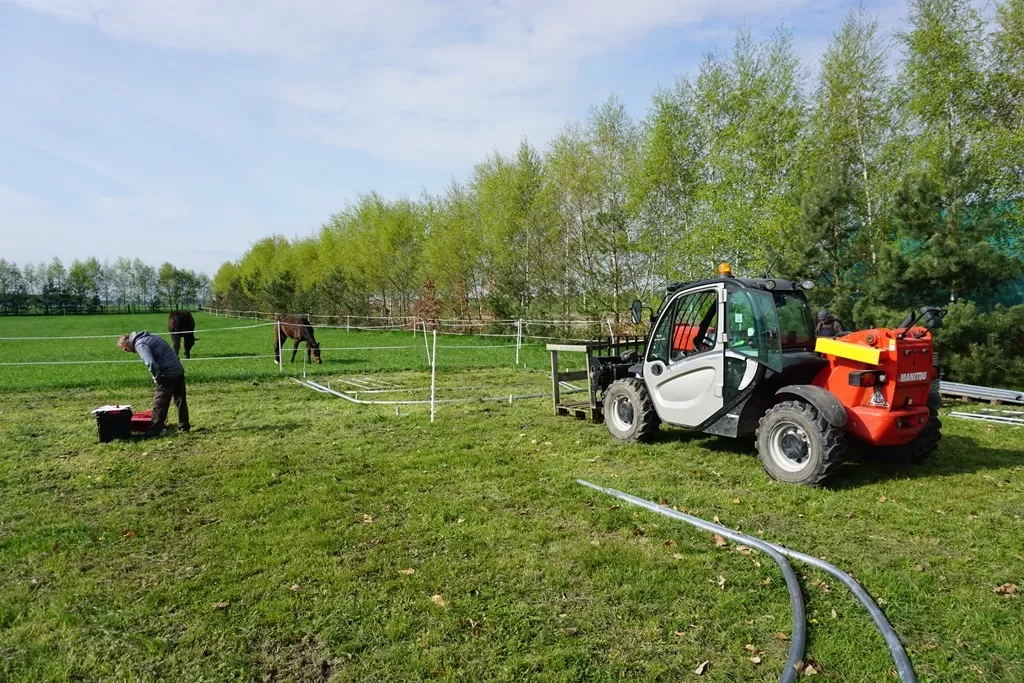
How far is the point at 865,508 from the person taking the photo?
514 cm

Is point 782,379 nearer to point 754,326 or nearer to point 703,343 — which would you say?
point 754,326

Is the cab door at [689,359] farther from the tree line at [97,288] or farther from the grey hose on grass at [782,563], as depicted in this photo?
the tree line at [97,288]

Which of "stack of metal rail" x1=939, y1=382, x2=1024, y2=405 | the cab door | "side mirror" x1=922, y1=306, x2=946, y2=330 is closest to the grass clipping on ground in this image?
the cab door

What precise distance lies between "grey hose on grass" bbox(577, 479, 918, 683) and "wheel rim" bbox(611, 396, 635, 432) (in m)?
1.92

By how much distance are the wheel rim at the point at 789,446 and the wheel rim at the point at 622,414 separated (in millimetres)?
1971

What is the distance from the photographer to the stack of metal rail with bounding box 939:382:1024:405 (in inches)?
375

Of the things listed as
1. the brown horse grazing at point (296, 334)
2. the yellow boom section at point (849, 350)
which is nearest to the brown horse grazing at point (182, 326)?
the brown horse grazing at point (296, 334)

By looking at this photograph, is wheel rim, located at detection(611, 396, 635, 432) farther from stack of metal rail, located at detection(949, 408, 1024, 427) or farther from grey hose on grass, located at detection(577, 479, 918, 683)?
stack of metal rail, located at detection(949, 408, 1024, 427)

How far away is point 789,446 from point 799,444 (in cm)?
11

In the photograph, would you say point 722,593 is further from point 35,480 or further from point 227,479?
point 35,480

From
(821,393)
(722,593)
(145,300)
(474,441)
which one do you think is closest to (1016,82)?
(821,393)

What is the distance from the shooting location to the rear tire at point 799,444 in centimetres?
548

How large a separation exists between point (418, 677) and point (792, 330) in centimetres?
504

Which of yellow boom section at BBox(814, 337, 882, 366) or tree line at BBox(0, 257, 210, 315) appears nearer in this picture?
yellow boom section at BBox(814, 337, 882, 366)
